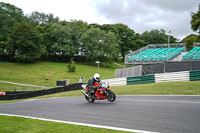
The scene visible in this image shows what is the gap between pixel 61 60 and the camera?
75.3 meters

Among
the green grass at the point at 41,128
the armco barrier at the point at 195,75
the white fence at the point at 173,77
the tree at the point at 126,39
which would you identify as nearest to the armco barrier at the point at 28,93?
the white fence at the point at 173,77

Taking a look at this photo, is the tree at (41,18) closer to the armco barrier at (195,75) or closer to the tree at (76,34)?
the tree at (76,34)

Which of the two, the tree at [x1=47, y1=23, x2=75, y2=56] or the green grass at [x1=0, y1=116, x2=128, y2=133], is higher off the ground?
the tree at [x1=47, y1=23, x2=75, y2=56]

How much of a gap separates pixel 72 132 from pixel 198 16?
24.4 meters

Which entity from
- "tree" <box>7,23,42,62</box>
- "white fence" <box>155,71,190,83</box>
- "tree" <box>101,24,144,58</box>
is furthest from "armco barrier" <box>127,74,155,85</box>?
"tree" <box>101,24,144,58</box>

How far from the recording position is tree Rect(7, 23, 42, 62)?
6119 cm

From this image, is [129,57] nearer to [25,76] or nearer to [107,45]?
[25,76]

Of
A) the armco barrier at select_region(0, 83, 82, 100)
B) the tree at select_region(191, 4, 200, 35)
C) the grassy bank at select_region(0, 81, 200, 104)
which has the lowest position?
the armco barrier at select_region(0, 83, 82, 100)

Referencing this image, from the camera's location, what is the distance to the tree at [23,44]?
61.2m

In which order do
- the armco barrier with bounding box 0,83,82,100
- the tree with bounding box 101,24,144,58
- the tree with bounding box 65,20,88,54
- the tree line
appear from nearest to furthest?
the armco barrier with bounding box 0,83,82,100
the tree line
the tree with bounding box 65,20,88,54
the tree with bounding box 101,24,144,58

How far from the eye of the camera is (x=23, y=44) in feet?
199

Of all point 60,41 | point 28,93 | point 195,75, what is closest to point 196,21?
point 195,75

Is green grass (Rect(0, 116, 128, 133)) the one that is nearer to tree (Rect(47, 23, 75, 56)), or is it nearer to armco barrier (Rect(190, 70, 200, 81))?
armco barrier (Rect(190, 70, 200, 81))

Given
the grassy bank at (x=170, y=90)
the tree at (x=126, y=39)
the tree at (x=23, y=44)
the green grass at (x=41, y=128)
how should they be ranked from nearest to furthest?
the green grass at (x=41, y=128)
the grassy bank at (x=170, y=90)
the tree at (x=23, y=44)
the tree at (x=126, y=39)
